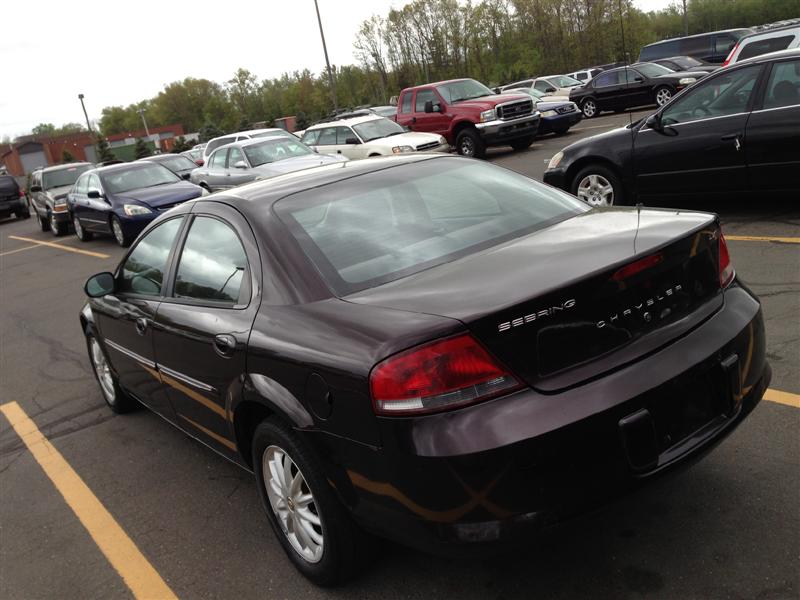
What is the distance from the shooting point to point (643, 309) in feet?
8.32

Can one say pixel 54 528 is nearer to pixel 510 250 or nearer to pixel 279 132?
pixel 510 250

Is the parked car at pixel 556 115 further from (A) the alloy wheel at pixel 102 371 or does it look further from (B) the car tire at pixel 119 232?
(A) the alloy wheel at pixel 102 371

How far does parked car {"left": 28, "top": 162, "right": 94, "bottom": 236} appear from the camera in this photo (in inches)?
766

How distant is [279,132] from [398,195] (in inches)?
589

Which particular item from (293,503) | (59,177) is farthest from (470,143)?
(293,503)

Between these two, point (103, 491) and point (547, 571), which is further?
point (103, 491)

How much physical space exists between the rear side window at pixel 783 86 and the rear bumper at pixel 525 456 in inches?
220

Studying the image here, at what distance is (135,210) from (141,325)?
10737 millimetres

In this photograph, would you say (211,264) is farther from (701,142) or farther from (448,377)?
(701,142)

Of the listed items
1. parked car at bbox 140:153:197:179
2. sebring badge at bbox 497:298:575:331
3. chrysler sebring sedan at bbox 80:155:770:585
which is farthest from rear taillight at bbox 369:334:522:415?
parked car at bbox 140:153:197:179

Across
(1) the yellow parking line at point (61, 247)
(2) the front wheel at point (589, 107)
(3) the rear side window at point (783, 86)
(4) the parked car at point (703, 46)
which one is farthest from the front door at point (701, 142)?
(4) the parked car at point (703, 46)

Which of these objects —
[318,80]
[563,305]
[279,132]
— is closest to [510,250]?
[563,305]

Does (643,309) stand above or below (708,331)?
above

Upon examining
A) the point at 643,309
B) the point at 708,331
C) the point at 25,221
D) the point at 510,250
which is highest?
the point at 510,250
